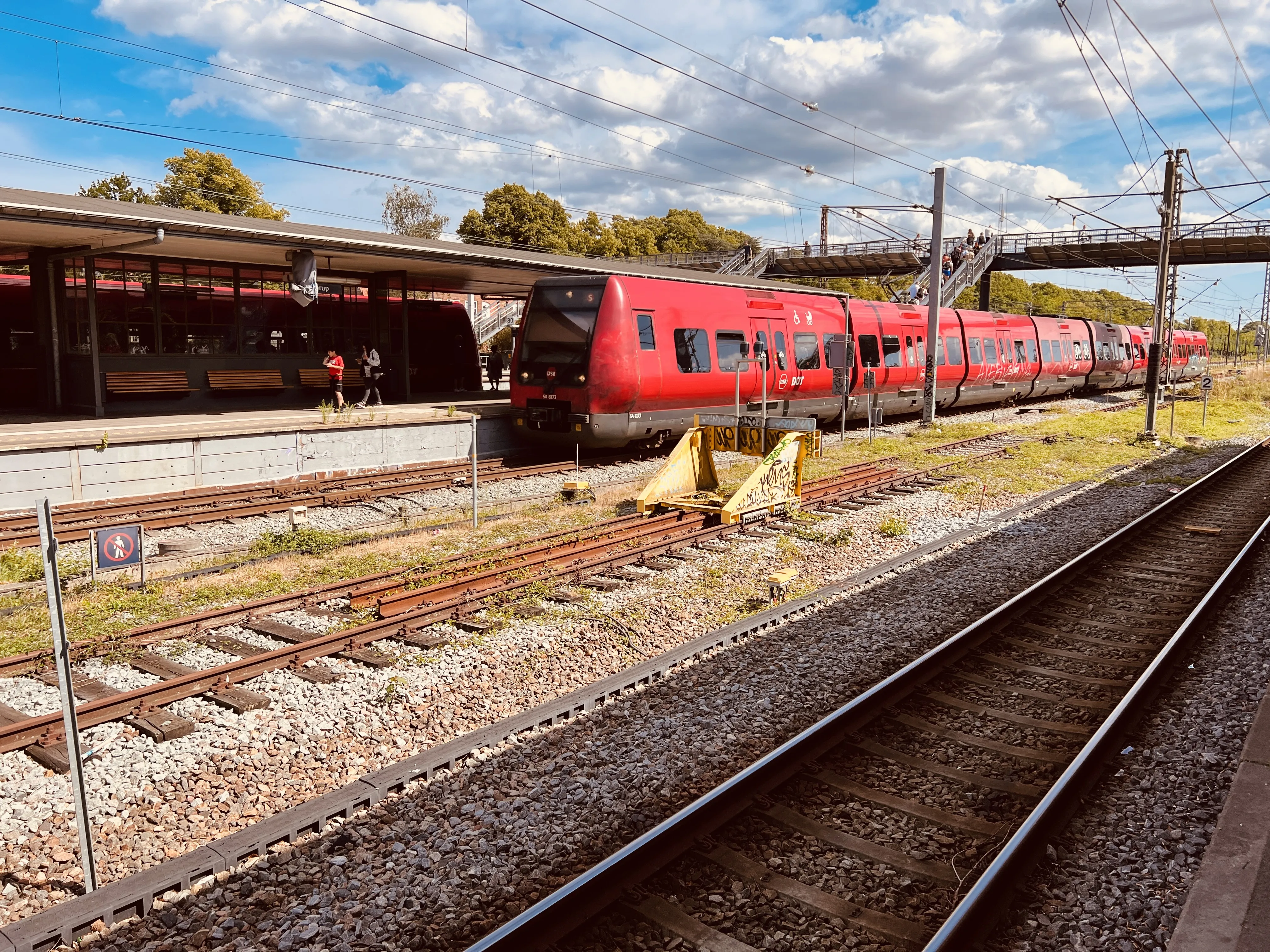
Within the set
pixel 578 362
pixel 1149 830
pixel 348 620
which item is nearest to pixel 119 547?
pixel 348 620

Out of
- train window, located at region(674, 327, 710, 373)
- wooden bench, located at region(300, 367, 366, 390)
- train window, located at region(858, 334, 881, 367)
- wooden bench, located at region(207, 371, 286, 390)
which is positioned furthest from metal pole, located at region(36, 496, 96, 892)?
train window, located at region(858, 334, 881, 367)

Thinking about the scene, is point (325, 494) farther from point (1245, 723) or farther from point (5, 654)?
point (1245, 723)

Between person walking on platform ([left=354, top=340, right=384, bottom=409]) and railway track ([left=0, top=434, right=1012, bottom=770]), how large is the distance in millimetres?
10104

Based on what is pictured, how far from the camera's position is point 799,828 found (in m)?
4.49

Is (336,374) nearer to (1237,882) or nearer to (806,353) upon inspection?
(806,353)

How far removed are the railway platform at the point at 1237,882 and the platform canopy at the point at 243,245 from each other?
11.9 metres

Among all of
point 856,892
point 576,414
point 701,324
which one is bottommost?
point 856,892

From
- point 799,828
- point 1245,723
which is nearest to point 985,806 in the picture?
point 799,828

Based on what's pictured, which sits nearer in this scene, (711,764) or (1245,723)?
(711,764)

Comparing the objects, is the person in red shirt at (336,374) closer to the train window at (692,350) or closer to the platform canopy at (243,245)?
the platform canopy at (243,245)

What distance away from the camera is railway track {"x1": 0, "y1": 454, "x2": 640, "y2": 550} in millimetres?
10766

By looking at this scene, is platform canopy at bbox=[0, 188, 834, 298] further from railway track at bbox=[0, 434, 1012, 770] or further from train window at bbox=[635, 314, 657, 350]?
railway track at bbox=[0, 434, 1012, 770]

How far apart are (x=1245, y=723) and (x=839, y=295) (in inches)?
621

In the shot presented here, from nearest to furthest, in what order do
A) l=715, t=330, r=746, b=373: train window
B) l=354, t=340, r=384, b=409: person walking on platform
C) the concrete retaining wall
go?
the concrete retaining wall < l=715, t=330, r=746, b=373: train window < l=354, t=340, r=384, b=409: person walking on platform
